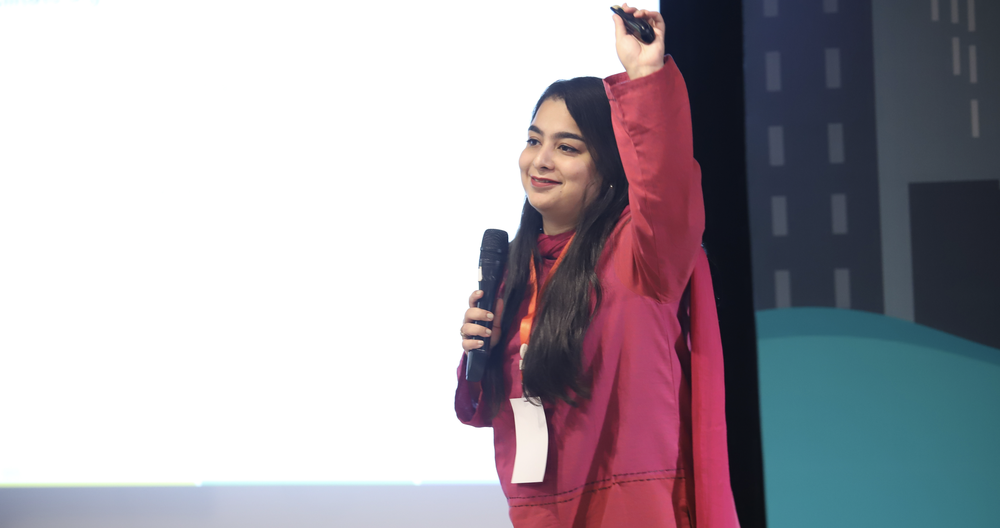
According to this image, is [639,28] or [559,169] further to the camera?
[559,169]

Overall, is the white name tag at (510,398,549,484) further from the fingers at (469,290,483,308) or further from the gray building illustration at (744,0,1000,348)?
the gray building illustration at (744,0,1000,348)

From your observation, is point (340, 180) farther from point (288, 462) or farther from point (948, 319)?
point (948, 319)

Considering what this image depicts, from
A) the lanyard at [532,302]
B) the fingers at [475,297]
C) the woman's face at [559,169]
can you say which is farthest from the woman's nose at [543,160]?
the fingers at [475,297]

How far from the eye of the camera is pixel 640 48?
2.69 ft

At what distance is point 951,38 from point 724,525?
1881mm

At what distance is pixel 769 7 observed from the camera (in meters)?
2.04

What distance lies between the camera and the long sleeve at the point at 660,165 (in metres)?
0.79

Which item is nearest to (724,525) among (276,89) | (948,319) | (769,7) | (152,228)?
(948,319)

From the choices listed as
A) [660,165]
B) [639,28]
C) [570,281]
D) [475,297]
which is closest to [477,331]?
[475,297]

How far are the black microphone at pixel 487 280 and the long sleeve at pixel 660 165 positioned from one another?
0.31 meters

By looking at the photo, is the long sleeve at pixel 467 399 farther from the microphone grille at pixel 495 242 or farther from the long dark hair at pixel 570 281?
the microphone grille at pixel 495 242

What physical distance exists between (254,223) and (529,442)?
1.75m

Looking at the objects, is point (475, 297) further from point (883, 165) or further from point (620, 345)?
point (883, 165)

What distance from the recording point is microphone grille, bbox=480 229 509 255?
1153 mm
